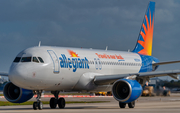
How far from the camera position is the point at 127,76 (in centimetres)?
2514

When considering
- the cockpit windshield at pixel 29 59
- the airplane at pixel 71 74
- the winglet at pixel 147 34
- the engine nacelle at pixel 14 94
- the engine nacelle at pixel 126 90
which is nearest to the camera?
the airplane at pixel 71 74

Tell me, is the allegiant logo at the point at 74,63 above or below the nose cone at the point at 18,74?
above

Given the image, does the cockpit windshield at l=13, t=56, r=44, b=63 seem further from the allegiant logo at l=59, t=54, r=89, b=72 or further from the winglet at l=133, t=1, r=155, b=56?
the winglet at l=133, t=1, r=155, b=56

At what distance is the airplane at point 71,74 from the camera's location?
22.1 metres

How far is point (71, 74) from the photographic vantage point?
2447 centimetres

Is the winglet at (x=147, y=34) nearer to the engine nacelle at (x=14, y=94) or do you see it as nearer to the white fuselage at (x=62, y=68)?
the white fuselage at (x=62, y=68)

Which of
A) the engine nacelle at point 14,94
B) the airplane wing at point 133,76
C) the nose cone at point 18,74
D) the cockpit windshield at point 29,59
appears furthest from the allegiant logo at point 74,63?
the engine nacelle at point 14,94

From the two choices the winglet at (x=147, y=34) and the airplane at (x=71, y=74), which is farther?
the winglet at (x=147, y=34)

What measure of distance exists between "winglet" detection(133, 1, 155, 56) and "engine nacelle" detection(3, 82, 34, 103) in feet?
45.4

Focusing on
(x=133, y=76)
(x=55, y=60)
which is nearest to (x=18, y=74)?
(x=55, y=60)

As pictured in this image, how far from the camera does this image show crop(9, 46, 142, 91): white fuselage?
21716 millimetres

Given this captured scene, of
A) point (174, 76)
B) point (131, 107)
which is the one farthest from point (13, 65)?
point (174, 76)

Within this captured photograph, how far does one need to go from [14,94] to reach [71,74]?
5136 mm

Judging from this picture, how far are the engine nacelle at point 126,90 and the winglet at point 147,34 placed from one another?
1108 cm
